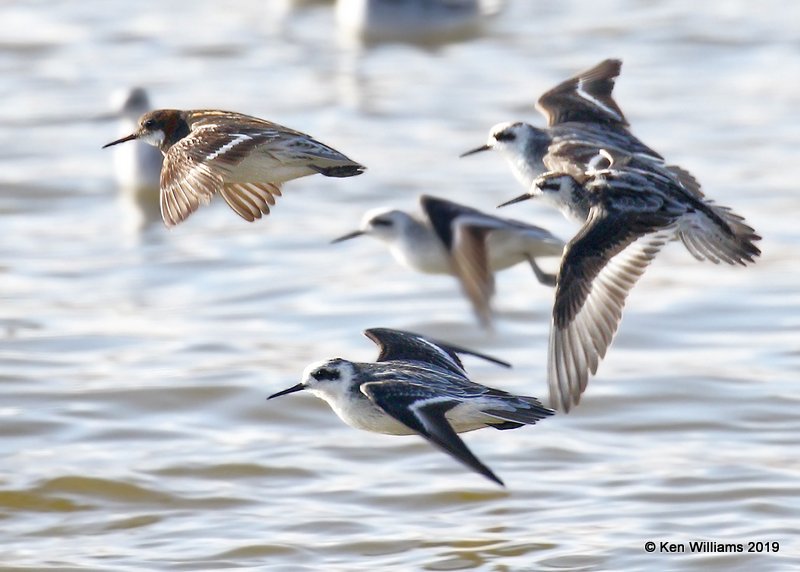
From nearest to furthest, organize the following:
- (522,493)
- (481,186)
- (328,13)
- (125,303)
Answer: (522,493) → (125,303) → (481,186) → (328,13)

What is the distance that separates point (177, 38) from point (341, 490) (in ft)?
40.8

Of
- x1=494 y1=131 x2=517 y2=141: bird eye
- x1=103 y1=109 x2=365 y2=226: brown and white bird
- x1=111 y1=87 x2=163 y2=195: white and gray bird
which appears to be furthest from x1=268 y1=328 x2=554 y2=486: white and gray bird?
x1=111 y1=87 x2=163 y2=195: white and gray bird

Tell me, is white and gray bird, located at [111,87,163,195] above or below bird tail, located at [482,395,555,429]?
above

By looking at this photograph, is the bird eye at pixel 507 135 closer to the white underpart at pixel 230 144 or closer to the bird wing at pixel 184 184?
the white underpart at pixel 230 144

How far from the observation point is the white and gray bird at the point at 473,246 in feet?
31.2

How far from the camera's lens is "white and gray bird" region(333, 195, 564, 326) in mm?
9514

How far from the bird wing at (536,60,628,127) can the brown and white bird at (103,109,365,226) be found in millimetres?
2330

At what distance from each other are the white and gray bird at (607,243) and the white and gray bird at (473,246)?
1.06 m

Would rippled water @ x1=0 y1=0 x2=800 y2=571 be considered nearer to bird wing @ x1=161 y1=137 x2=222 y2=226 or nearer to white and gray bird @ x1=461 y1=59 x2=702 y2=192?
A: white and gray bird @ x1=461 y1=59 x2=702 y2=192

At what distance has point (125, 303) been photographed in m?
12.7

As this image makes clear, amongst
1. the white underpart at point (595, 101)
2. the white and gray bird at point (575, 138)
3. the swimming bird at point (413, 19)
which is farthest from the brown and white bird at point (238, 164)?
the swimming bird at point (413, 19)

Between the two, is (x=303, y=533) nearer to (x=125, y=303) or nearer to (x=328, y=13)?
(x=125, y=303)

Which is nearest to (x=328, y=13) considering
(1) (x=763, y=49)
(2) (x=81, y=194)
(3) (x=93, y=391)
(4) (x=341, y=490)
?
(1) (x=763, y=49)

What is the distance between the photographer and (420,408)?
717 centimetres
